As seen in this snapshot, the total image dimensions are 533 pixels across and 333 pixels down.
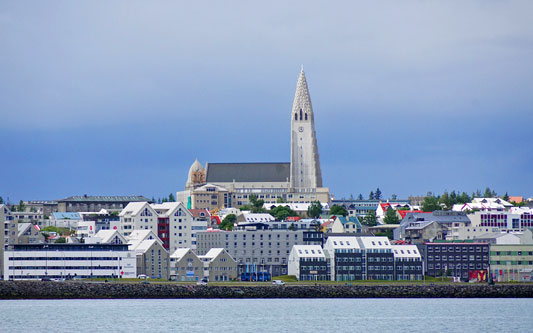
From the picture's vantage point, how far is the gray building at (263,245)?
455 feet

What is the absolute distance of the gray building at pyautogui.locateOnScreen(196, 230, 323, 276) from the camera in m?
139

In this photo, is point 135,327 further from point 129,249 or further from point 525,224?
point 525,224

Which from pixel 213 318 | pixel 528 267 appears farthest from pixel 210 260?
pixel 213 318

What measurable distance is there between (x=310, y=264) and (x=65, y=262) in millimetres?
22531

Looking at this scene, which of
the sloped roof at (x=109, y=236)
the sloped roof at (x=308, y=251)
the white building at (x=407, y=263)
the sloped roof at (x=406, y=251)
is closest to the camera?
the sloped roof at (x=308, y=251)

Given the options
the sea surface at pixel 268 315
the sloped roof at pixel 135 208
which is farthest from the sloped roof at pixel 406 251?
the sloped roof at pixel 135 208

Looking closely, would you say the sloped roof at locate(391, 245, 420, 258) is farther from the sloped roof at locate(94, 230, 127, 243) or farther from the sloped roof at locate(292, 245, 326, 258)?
the sloped roof at locate(94, 230, 127, 243)

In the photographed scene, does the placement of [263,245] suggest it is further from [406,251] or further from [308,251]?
[406,251]

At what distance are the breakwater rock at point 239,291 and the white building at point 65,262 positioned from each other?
1602 centimetres

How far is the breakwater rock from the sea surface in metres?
0.68

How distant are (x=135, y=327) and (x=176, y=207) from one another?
7055 centimetres

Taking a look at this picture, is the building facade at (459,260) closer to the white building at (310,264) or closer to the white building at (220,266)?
the white building at (310,264)

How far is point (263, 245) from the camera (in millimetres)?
139875

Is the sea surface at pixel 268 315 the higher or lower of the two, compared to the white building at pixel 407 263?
lower
